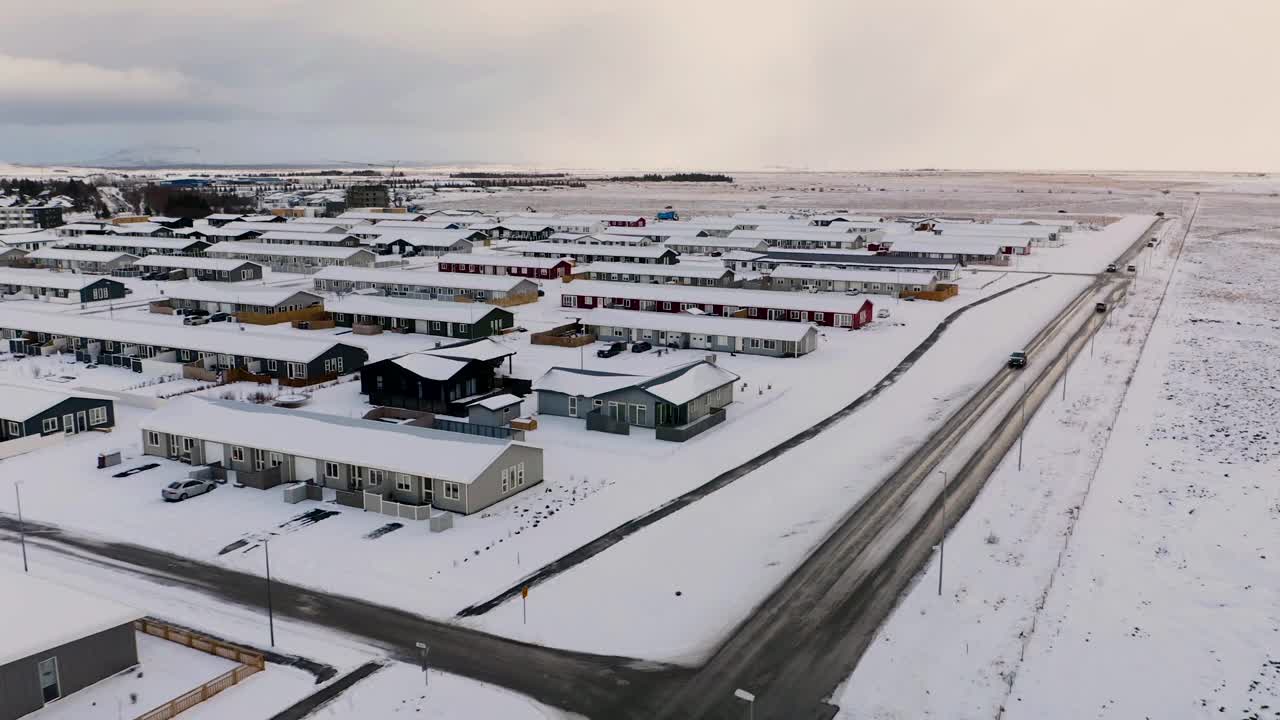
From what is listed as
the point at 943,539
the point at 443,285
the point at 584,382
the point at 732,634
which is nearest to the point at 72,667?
the point at 732,634

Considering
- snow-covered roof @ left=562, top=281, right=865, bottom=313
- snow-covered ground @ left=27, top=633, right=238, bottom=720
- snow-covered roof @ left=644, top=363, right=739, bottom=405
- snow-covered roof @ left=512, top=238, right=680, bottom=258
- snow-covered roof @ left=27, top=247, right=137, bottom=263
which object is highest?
snow-covered roof @ left=512, top=238, right=680, bottom=258

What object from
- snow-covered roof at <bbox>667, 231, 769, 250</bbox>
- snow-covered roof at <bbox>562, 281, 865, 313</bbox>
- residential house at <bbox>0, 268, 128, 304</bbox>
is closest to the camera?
snow-covered roof at <bbox>562, 281, 865, 313</bbox>

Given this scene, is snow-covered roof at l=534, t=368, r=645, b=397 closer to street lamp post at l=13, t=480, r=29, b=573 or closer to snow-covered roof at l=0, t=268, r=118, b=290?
street lamp post at l=13, t=480, r=29, b=573

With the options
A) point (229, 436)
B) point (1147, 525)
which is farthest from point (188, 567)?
point (1147, 525)

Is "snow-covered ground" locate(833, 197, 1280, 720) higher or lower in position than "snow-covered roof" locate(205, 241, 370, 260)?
lower

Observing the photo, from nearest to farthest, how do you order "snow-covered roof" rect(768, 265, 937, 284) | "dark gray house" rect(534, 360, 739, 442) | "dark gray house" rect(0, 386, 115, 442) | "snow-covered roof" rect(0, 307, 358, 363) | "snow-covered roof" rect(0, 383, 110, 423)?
"dark gray house" rect(0, 386, 115, 442) < "snow-covered roof" rect(0, 383, 110, 423) < "dark gray house" rect(534, 360, 739, 442) < "snow-covered roof" rect(0, 307, 358, 363) < "snow-covered roof" rect(768, 265, 937, 284)

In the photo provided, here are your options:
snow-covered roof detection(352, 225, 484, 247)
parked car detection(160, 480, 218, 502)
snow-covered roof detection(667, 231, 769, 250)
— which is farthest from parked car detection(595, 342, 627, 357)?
snow-covered roof detection(352, 225, 484, 247)

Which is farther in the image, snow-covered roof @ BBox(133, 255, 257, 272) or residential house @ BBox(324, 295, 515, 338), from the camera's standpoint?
snow-covered roof @ BBox(133, 255, 257, 272)
